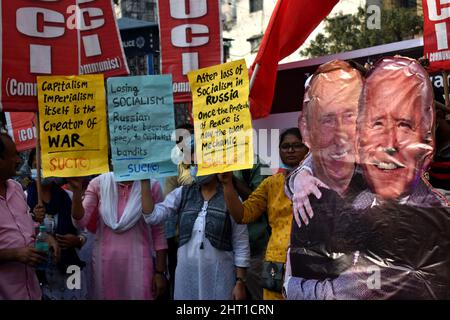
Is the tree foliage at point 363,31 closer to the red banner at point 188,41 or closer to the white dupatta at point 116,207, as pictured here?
the red banner at point 188,41

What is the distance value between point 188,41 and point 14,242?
6.28 feet

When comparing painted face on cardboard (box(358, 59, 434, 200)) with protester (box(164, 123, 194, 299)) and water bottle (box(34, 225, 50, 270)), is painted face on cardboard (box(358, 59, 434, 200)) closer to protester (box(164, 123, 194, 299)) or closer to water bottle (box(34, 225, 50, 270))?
protester (box(164, 123, 194, 299))

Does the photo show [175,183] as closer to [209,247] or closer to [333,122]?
[209,247]

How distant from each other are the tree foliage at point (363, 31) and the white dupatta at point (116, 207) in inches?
482

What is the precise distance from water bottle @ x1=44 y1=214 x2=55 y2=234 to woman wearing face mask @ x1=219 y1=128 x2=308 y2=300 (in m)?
1.41

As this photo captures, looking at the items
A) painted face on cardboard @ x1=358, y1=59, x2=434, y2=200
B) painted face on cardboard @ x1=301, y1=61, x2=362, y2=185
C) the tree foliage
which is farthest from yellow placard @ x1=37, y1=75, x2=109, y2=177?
the tree foliage

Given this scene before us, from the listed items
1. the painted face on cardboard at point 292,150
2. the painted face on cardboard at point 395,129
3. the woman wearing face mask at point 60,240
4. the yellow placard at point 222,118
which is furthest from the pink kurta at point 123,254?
the painted face on cardboard at point 395,129

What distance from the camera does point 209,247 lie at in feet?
15.1

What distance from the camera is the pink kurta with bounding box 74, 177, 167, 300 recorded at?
4.88 metres

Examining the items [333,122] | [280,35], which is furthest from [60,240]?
[333,122]

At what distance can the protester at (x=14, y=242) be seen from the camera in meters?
4.19
